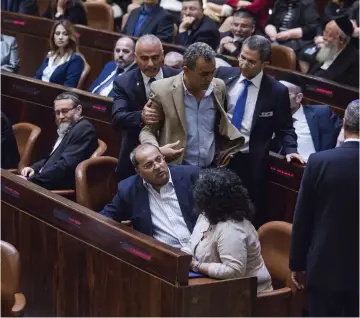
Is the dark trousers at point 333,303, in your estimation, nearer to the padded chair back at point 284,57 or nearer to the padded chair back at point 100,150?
the padded chair back at point 100,150

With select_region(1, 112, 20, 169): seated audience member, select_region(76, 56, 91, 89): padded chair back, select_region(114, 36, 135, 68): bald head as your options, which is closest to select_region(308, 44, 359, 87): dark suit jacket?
select_region(114, 36, 135, 68): bald head

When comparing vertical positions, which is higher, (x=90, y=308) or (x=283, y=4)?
(x=283, y=4)

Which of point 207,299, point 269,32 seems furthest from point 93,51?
point 207,299

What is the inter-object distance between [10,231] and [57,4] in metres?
2.50

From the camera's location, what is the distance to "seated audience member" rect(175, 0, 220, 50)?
460 centimetres

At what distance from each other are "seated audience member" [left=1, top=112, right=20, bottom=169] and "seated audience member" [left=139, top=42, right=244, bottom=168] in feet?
3.14

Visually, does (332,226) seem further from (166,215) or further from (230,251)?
(166,215)

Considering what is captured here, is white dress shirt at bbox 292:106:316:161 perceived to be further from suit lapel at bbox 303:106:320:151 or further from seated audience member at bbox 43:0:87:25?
seated audience member at bbox 43:0:87:25

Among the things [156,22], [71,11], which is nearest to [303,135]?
[156,22]

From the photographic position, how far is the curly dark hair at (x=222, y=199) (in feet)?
8.16

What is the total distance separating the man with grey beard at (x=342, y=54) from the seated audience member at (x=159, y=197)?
1.63 m

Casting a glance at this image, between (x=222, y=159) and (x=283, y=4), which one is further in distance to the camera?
(x=283, y=4)

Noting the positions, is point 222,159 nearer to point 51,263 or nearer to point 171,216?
point 171,216

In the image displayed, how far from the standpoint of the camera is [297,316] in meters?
2.60
